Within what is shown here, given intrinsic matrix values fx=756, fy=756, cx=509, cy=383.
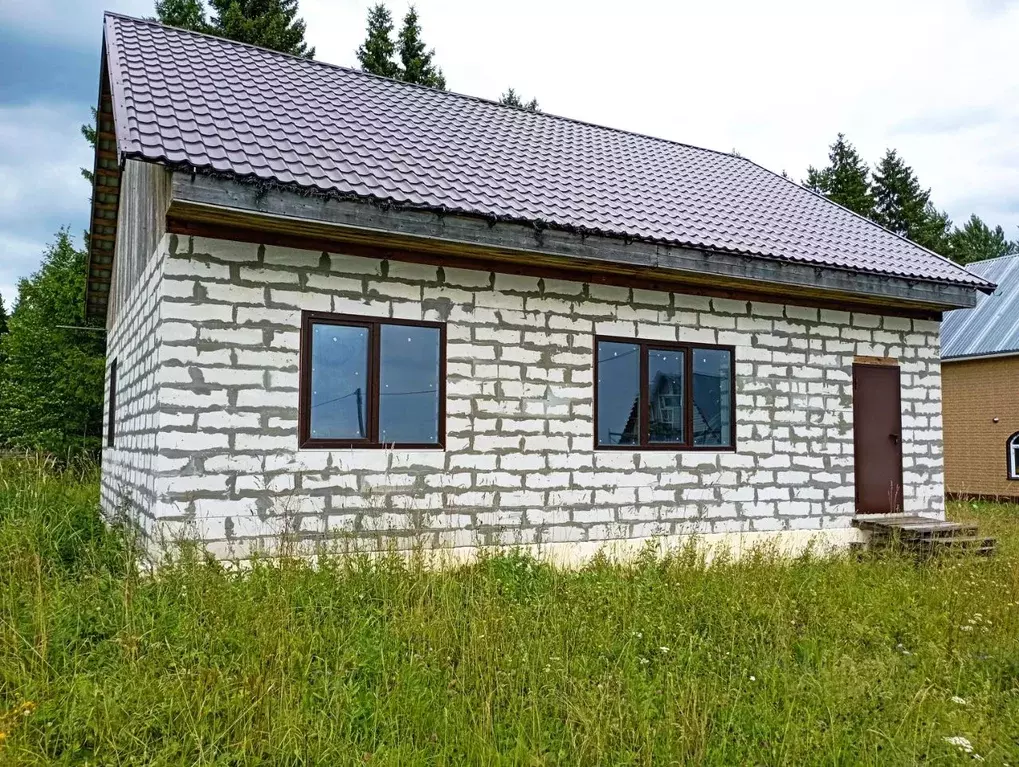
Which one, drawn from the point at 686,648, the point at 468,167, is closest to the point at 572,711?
the point at 686,648

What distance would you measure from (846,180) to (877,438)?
28.6 m

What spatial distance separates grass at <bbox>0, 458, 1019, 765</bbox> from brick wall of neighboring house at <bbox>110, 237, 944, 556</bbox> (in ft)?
2.41

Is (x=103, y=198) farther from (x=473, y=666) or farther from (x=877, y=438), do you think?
(x=877, y=438)

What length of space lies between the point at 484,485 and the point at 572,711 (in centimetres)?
357

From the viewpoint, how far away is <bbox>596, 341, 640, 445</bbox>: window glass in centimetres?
812

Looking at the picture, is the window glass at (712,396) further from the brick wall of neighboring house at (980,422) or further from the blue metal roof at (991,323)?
the brick wall of neighboring house at (980,422)

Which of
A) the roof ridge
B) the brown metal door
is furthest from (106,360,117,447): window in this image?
the brown metal door

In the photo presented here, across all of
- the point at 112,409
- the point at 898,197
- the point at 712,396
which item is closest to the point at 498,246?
the point at 712,396

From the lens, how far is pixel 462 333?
7355mm

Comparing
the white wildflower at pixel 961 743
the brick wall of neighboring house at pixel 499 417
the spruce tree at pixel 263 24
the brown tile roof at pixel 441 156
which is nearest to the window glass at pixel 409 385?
the brick wall of neighboring house at pixel 499 417

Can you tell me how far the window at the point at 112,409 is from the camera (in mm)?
10375

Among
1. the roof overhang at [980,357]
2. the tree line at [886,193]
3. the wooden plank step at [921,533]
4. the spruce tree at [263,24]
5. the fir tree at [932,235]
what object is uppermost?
the spruce tree at [263,24]

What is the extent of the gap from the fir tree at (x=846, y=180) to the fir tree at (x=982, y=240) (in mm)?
9122

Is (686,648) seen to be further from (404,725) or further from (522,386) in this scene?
(522,386)
